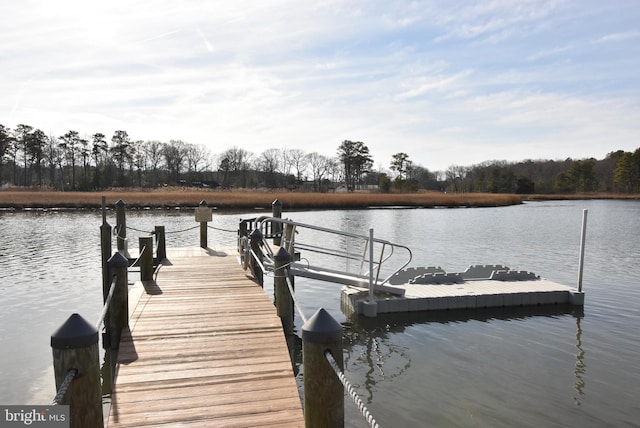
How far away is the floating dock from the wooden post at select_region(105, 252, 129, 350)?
5696 millimetres

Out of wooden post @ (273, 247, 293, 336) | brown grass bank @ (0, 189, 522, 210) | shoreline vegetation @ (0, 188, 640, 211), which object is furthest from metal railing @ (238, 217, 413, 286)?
shoreline vegetation @ (0, 188, 640, 211)

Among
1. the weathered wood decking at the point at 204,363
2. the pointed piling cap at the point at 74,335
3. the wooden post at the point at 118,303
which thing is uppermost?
the pointed piling cap at the point at 74,335

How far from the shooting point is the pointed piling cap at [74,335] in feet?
11.2

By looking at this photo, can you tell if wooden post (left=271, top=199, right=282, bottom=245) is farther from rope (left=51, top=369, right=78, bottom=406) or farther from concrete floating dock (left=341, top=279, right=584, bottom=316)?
rope (left=51, top=369, right=78, bottom=406)

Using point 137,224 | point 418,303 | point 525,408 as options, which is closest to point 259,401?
point 525,408

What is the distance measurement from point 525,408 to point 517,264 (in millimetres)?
12750

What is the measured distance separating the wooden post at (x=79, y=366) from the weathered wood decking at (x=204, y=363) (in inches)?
42.5

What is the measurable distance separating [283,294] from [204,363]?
5.73ft

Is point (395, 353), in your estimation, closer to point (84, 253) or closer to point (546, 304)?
point (546, 304)

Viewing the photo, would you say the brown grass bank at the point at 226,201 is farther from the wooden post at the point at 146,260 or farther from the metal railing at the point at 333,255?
the wooden post at the point at 146,260

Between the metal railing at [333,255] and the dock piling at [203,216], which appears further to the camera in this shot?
the dock piling at [203,216]

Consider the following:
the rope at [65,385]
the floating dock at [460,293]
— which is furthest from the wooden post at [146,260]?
the rope at [65,385]

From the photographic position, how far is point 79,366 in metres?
3.46

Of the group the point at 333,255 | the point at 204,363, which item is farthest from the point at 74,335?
the point at 333,255
